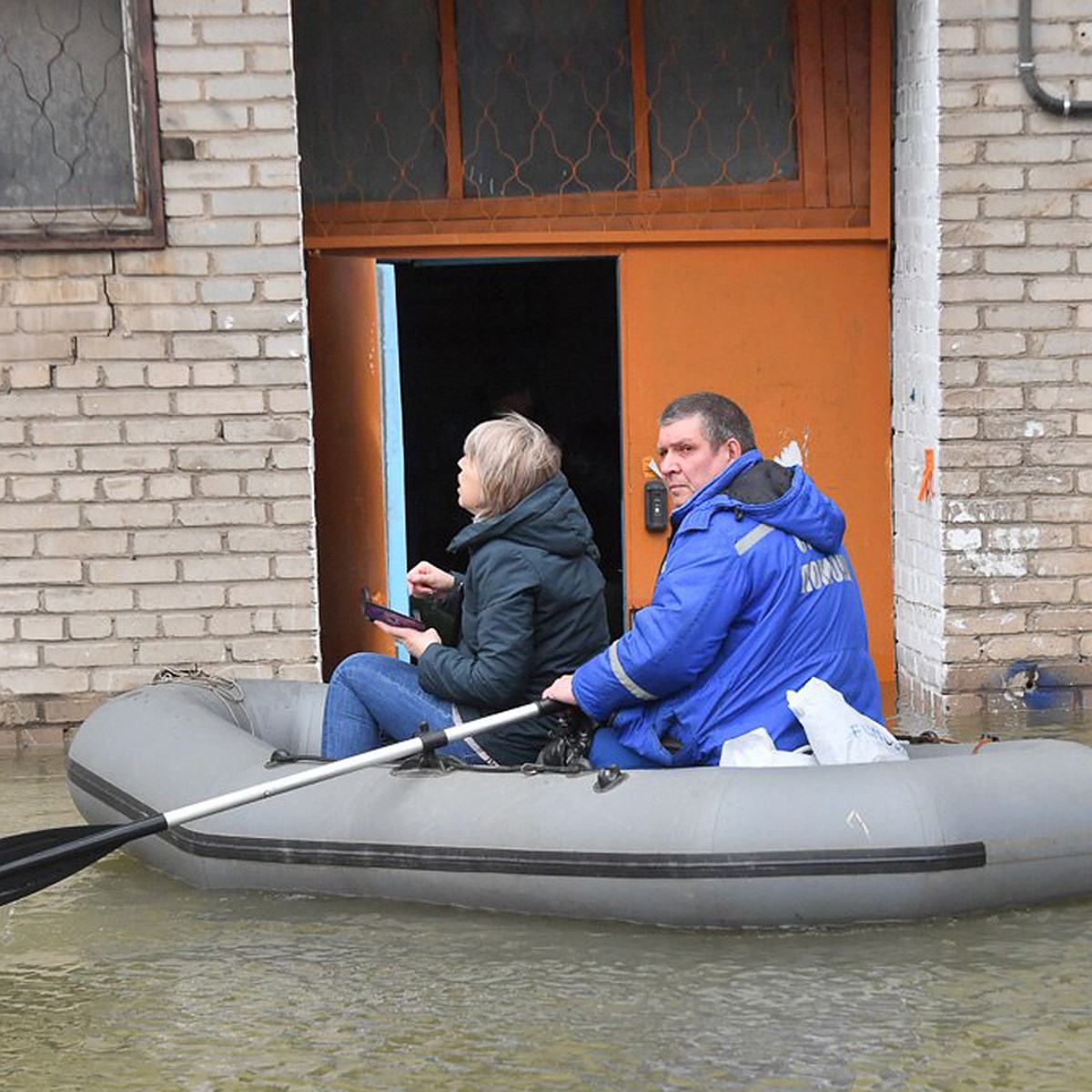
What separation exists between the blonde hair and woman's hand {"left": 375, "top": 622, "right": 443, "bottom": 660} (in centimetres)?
41

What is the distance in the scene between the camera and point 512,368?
988 cm

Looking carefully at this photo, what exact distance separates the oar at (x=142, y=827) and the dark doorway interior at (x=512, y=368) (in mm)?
4705

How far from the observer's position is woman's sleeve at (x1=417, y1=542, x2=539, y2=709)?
467 cm

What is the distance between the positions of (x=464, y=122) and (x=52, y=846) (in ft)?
11.3

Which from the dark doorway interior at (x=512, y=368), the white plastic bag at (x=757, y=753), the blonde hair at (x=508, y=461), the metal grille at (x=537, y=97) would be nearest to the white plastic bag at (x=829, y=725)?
the white plastic bag at (x=757, y=753)

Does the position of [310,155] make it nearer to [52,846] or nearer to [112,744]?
[112,744]

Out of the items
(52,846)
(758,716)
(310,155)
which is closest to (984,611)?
(758,716)

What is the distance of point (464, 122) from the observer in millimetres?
6891

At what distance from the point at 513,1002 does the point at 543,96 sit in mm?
3924

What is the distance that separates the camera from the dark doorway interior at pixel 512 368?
9.47 metres

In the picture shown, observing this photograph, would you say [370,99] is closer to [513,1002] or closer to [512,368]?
[512,368]

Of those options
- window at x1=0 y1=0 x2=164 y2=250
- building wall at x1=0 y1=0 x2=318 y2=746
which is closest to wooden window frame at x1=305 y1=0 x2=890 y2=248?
building wall at x1=0 y1=0 x2=318 y2=746

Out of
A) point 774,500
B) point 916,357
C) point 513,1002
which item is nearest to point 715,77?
point 916,357

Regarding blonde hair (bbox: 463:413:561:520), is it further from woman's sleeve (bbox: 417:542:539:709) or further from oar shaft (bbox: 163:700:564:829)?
oar shaft (bbox: 163:700:564:829)
